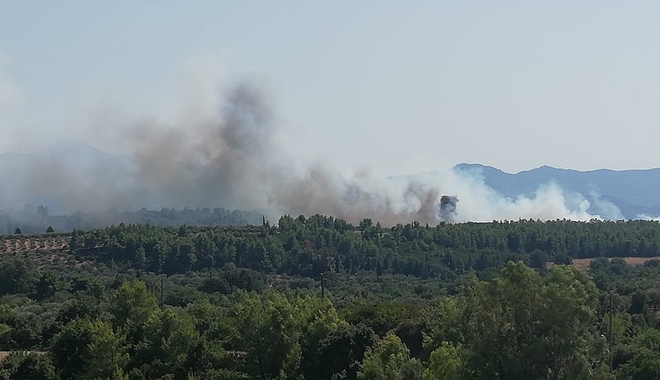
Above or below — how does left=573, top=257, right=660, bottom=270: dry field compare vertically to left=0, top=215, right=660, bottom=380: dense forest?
above

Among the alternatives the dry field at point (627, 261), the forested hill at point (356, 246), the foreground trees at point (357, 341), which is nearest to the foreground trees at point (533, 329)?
the foreground trees at point (357, 341)

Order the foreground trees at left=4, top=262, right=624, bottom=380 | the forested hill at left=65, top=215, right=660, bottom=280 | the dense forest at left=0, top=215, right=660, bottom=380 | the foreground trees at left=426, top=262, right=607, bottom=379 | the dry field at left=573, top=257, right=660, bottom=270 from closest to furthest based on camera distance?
1. the foreground trees at left=426, top=262, right=607, bottom=379
2. the foreground trees at left=4, top=262, right=624, bottom=380
3. the dense forest at left=0, top=215, right=660, bottom=380
4. the dry field at left=573, top=257, right=660, bottom=270
5. the forested hill at left=65, top=215, right=660, bottom=280

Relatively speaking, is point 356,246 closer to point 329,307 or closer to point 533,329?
point 329,307

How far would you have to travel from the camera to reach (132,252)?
125 metres

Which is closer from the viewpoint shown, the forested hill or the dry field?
the dry field

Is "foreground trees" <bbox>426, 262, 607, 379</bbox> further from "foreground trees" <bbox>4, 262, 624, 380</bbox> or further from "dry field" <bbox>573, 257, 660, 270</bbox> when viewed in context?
"dry field" <bbox>573, 257, 660, 270</bbox>

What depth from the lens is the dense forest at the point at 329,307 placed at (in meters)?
36.6

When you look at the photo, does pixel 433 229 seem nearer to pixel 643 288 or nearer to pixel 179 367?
pixel 643 288

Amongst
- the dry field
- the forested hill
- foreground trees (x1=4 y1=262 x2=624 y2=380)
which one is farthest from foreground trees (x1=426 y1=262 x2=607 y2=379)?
the dry field

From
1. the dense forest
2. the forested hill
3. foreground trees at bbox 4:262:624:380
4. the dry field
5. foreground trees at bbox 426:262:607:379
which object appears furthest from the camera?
the forested hill

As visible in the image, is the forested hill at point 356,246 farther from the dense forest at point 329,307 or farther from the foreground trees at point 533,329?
the foreground trees at point 533,329

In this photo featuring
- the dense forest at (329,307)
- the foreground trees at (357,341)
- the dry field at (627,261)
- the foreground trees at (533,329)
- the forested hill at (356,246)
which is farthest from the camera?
the forested hill at (356,246)

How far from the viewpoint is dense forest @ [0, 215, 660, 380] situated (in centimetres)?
3656

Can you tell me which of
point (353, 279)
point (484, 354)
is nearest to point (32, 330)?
point (484, 354)
